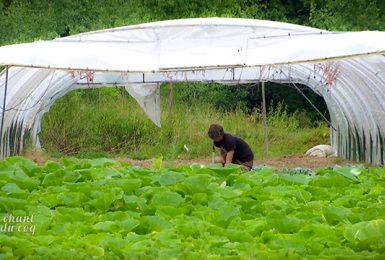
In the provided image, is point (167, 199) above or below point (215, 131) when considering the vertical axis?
below

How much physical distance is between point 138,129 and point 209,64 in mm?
8981

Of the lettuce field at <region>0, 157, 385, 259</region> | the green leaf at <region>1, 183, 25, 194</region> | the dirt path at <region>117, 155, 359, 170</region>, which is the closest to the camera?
the lettuce field at <region>0, 157, 385, 259</region>

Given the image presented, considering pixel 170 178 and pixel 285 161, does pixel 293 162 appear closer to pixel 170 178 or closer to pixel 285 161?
pixel 285 161

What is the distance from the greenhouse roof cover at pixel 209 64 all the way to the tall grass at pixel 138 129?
1452 mm

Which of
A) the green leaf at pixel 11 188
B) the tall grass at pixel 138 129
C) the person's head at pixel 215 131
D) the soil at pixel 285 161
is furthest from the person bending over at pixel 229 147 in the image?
the green leaf at pixel 11 188

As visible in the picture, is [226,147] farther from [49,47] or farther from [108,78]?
[108,78]

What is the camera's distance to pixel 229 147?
1659 cm

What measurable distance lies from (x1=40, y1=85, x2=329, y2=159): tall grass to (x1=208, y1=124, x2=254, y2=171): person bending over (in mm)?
8293

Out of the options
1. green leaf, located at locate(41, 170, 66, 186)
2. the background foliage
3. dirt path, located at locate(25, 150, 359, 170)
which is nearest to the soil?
dirt path, located at locate(25, 150, 359, 170)

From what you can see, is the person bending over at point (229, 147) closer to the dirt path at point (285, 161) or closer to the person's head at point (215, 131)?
the person's head at point (215, 131)

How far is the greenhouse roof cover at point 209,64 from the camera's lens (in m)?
18.0

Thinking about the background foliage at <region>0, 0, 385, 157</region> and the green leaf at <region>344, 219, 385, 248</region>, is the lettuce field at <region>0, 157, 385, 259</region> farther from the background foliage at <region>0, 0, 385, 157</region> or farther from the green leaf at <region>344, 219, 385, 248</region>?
the background foliage at <region>0, 0, 385, 157</region>

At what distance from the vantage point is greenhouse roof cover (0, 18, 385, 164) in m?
18.0

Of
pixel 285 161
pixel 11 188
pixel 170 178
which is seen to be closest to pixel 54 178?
pixel 11 188
